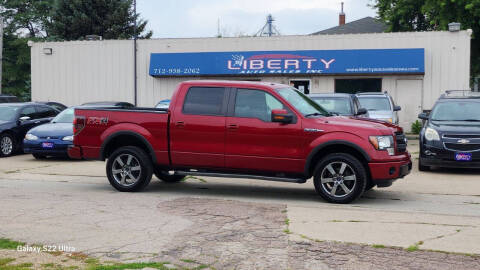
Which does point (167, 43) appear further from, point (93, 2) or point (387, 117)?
point (93, 2)

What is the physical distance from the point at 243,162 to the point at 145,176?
1706 millimetres

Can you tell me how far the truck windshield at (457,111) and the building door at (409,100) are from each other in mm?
10573

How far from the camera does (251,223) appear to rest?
7.07 meters

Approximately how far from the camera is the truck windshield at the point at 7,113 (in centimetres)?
1739

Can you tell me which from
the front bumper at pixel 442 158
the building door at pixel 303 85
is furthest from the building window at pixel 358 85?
the front bumper at pixel 442 158

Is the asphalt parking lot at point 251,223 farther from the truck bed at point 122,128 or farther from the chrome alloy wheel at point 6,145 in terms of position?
the chrome alloy wheel at point 6,145

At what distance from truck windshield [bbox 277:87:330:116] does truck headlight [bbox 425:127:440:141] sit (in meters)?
4.17

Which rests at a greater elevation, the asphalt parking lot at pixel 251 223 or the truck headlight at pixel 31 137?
the truck headlight at pixel 31 137

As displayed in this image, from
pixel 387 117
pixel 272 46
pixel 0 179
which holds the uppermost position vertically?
pixel 272 46

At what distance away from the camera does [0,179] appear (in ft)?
38.3

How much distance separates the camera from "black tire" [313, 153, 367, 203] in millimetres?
8484

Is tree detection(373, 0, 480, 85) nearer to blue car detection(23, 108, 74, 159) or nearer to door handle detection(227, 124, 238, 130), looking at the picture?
blue car detection(23, 108, 74, 159)

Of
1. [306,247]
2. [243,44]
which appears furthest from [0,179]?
[243,44]

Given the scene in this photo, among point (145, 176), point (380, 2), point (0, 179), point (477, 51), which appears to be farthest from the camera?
point (380, 2)
